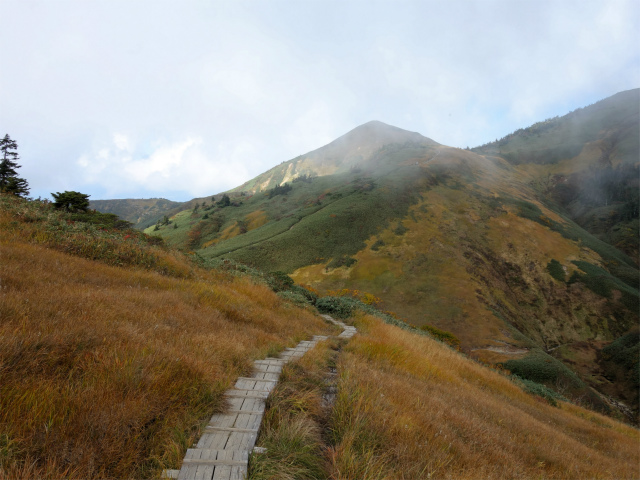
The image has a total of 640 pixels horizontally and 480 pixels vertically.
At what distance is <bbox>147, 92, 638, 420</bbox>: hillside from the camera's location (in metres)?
30.9

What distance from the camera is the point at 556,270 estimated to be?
144ft

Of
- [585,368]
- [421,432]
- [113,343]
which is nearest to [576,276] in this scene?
[585,368]

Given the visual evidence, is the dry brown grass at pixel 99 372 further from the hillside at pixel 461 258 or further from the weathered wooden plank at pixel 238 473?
the hillside at pixel 461 258

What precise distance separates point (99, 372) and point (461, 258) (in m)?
43.6

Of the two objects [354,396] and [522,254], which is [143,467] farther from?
[522,254]

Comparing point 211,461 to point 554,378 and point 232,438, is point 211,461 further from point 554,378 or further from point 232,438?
point 554,378

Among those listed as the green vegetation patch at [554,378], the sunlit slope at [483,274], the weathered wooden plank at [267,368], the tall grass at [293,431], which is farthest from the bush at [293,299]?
the sunlit slope at [483,274]

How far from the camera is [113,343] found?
384cm

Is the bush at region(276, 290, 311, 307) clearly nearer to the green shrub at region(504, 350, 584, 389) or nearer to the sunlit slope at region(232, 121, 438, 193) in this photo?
the green shrub at region(504, 350, 584, 389)

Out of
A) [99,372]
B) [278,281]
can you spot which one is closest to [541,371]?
[278,281]

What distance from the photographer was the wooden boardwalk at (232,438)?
2615mm

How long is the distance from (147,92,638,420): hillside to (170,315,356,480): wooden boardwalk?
14243mm

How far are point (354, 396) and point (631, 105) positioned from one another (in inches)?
7074

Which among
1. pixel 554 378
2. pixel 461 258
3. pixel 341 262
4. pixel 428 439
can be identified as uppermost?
pixel 428 439
